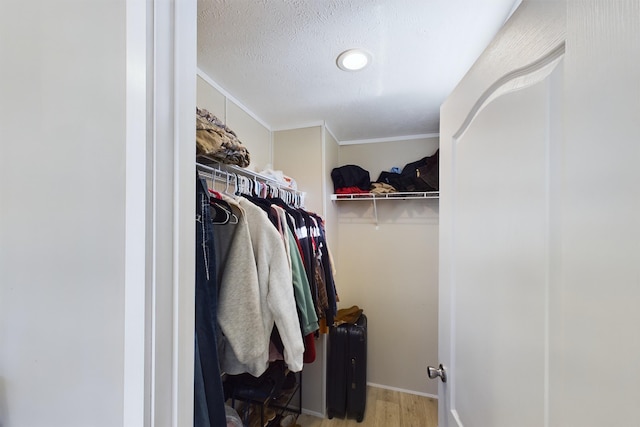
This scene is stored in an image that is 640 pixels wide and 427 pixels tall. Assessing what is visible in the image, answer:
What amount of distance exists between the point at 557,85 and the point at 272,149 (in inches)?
74.9

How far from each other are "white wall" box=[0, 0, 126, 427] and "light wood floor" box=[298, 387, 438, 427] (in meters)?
1.90

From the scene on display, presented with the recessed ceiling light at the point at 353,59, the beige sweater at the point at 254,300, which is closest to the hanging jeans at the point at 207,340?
the beige sweater at the point at 254,300

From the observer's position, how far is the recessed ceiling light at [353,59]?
117 centimetres

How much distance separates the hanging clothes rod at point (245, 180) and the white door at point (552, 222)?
1000 mm

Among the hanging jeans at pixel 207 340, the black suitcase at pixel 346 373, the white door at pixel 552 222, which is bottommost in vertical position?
the black suitcase at pixel 346 373

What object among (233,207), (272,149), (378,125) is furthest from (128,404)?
(378,125)

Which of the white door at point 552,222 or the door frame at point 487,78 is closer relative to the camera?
the white door at point 552,222

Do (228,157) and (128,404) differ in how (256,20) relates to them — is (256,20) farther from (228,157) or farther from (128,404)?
(128,404)

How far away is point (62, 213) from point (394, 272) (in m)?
2.25

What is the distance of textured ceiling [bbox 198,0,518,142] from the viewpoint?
0.92 meters

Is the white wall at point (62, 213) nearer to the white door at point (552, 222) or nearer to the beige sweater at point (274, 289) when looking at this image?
the beige sweater at point (274, 289)

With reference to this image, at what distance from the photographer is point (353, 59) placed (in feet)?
3.97

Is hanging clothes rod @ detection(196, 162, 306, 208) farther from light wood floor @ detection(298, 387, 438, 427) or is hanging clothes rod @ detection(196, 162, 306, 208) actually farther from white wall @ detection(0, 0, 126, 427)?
light wood floor @ detection(298, 387, 438, 427)

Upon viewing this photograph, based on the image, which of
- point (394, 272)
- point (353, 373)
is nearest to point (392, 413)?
point (353, 373)
